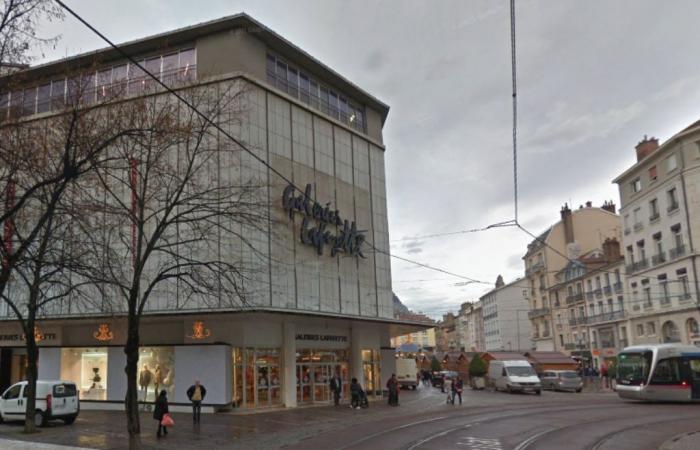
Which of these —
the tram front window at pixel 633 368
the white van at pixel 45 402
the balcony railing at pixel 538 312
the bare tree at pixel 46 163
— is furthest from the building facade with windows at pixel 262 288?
the balcony railing at pixel 538 312

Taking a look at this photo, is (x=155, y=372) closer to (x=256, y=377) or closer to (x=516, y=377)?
(x=256, y=377)

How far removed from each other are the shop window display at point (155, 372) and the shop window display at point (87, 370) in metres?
2.54

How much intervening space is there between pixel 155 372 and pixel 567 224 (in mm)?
60477

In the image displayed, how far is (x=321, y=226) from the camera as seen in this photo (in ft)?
107

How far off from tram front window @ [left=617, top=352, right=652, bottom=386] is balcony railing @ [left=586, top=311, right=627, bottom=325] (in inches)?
1126

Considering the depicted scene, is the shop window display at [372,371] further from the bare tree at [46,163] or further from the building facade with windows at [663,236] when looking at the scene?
the building facade with windows at [663,236]

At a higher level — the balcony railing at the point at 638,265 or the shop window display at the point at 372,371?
the balcony railing at the point at 638,265

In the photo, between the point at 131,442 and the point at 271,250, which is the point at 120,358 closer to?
the point at 271,250

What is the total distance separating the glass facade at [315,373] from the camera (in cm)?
3173

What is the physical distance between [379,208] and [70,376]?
19.6 metres

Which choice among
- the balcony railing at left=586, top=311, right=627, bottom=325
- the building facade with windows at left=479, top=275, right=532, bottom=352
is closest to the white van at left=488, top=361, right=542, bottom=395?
the balcony railing at left=586, top=311, right=627, bottom=325

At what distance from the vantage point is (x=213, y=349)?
91.0ft

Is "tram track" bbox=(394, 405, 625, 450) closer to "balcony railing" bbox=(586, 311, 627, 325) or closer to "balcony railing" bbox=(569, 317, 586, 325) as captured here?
"balcony railing" bbox=(586, 311, 627, 325)

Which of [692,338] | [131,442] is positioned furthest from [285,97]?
[692,338]
